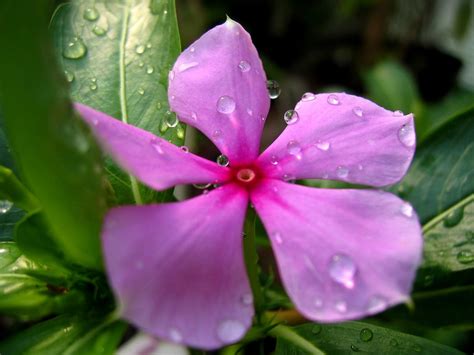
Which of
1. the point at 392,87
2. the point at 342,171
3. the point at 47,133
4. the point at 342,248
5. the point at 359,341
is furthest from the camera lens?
the point at 392,87

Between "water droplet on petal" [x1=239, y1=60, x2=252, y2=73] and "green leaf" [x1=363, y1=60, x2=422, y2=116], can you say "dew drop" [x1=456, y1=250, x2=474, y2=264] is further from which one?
"green leaf" [x1=363, y1=60, x2=422, y2=116]

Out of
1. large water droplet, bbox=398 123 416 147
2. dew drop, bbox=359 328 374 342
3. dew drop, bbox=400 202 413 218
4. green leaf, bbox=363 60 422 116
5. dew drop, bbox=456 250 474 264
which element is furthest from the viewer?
green leaf, bbox=363 60 422 116

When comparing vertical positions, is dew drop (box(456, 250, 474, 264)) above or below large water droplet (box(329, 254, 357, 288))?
below

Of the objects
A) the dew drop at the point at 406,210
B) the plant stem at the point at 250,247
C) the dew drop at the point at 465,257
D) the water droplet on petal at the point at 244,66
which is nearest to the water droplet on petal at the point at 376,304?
the dew drop at the point at 406,210

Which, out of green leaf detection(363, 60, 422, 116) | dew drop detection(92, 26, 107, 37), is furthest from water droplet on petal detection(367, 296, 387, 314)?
green leaf detection(363, 60, 422, 116)

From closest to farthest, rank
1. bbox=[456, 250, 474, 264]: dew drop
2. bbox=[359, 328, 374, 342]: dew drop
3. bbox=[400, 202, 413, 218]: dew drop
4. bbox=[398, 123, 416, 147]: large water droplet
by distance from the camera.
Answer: bbox=[400, 202, 413, 218]: dew drop → bbox=[398, 123, 416, 147]: large water droplet → bbox=[359, 328, 374, 342]: dew drop → bbox=[456, 250, 474, 264]: dew drop

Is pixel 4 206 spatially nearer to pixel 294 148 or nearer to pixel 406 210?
pixel 294 148

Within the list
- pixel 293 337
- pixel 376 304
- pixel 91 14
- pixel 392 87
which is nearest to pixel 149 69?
pixel 91 14
